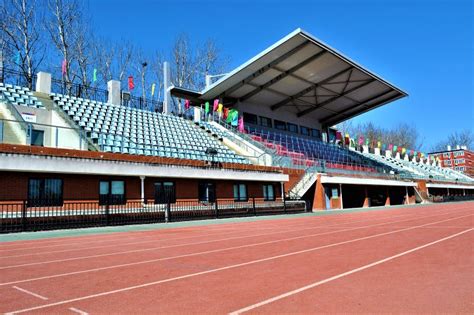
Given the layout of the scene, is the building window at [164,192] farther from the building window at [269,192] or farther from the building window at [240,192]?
the building window at [269,192]

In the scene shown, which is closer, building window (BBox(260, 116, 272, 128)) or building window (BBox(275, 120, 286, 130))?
building window (BBox(260, 116, 272, 128))

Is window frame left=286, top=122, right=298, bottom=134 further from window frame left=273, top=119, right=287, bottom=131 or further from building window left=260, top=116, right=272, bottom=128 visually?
building window left=260, top=116, right=272, bottom=128

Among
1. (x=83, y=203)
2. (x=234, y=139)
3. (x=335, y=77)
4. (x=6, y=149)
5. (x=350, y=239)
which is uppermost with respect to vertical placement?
(x=335, y=77)

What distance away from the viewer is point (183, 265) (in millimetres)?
7715

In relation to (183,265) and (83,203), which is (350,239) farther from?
(83,203)

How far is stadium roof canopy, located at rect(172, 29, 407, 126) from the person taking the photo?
3669 centimetres

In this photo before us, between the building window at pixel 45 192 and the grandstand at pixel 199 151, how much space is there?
0.16 feet

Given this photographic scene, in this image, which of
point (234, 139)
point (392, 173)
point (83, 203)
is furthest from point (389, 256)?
point (392, 173)

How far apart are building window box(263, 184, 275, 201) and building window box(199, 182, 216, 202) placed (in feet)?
18.7

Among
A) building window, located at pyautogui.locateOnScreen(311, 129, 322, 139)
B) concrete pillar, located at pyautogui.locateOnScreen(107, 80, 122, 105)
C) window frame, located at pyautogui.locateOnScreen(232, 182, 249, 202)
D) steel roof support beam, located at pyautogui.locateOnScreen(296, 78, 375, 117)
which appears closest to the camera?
window frame, located at pyautogui.locateOnScreen(232, 182, 249, 202)

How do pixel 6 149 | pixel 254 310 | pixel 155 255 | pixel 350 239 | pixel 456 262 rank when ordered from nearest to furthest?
pixel 254 310 < pixel 456 262 < pixel 155 255 < pixel 350 239 < pixel 6 149

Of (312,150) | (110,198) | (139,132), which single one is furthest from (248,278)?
(312,150)

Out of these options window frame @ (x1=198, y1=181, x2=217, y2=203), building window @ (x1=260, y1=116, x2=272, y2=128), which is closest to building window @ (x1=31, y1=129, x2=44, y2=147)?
window frame @ (x1=198, y1=181, x2=217, y2=203)

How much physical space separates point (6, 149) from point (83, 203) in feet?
13.8
